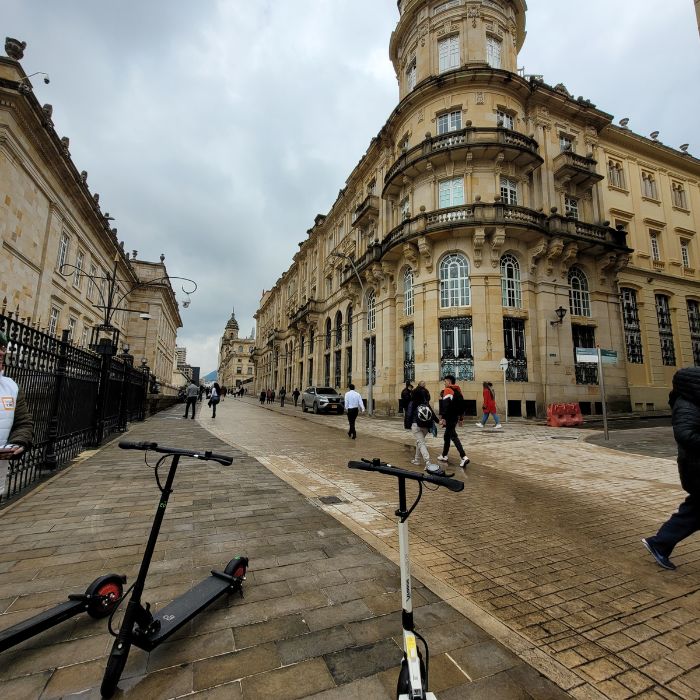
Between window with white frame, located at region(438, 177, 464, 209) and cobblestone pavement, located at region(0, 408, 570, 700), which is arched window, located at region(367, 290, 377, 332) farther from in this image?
cobblestone pavement, located at region(0, 408, 570, 700)

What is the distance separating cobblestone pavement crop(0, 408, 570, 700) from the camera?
1826 millimetres

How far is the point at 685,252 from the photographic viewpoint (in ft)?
87.5

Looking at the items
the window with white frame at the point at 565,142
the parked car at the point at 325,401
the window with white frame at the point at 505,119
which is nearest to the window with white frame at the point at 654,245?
the window with white frame at the point at 565,142

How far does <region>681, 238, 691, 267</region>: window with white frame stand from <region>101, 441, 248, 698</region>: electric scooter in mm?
35279

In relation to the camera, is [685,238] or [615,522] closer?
[615,522]

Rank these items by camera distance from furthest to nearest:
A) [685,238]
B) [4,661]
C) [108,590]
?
[685,238] < [108,590] < [4,661]

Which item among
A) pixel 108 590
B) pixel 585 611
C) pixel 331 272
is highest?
pixel 331 272

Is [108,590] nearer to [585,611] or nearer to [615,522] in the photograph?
[585,611]

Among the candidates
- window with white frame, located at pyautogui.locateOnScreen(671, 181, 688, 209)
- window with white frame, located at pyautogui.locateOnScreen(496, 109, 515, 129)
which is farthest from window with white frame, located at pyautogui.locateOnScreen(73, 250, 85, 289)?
window with white frame, located at pyautogui.locateOnScreen(671, 181, 688, 209)

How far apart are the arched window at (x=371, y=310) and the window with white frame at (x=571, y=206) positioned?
1286cm

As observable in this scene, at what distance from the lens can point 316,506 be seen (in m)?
4.77

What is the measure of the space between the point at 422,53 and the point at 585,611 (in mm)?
28449

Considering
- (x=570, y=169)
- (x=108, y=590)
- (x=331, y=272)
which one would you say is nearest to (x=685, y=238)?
(x=570, y=169)

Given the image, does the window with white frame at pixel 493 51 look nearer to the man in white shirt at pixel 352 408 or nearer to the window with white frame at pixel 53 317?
the man in white shirt at pixel 352 408
